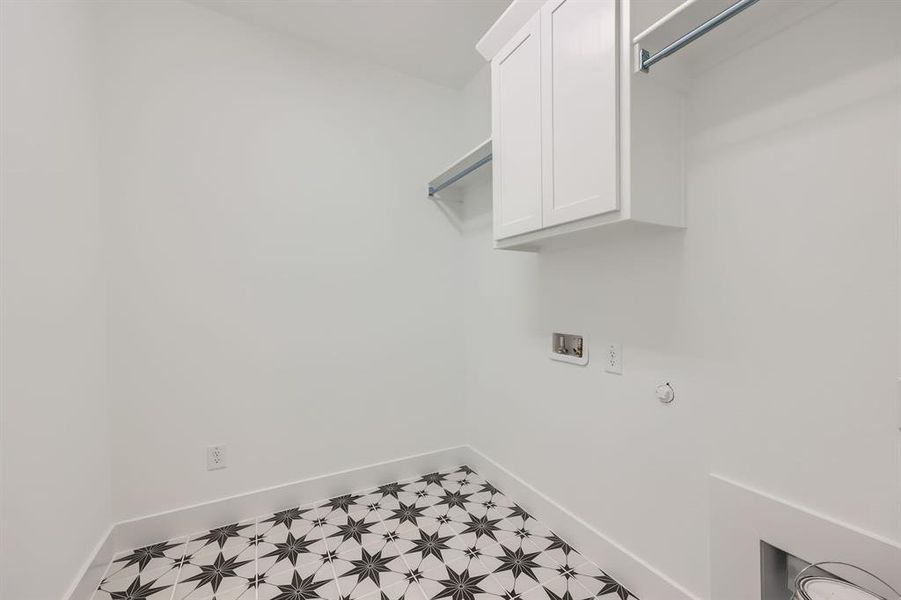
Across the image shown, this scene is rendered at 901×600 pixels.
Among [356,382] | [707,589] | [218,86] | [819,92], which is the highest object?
[218,86]

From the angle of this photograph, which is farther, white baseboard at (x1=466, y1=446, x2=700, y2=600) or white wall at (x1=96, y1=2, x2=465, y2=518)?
white wall at (x1=96, y1=2, x2=465, y2=518)

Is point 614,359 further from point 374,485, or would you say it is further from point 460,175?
point 374,485

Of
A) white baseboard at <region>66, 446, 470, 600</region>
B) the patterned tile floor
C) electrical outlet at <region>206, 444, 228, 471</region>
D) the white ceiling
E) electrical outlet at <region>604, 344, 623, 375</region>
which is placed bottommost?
the patterned tile floor

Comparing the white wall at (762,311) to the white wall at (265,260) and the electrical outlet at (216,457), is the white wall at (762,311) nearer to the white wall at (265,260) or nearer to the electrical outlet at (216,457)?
the white wall at (265,260)

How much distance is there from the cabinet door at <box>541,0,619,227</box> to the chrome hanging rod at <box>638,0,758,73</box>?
83mm

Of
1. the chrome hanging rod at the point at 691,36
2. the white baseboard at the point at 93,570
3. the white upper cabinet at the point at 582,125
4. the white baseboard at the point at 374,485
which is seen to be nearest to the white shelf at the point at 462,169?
the white upper cabinet at the point at 582,125

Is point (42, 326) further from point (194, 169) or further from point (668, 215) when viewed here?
point (668, 215)

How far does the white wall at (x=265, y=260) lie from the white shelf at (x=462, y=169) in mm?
126

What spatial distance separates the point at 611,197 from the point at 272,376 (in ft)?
5.97

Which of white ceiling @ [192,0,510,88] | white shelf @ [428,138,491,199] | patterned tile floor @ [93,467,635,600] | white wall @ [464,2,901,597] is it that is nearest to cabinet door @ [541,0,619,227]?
white wall @ [464,2,901,597]

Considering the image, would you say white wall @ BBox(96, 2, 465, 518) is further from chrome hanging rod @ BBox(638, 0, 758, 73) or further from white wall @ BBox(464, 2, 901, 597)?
chrome hanging rod @ BBox(638, 0, 758, 73)

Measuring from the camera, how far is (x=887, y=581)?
87 centimetres

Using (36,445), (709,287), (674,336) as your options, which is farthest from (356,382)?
(709,287)

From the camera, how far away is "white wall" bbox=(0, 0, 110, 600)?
105 cm
